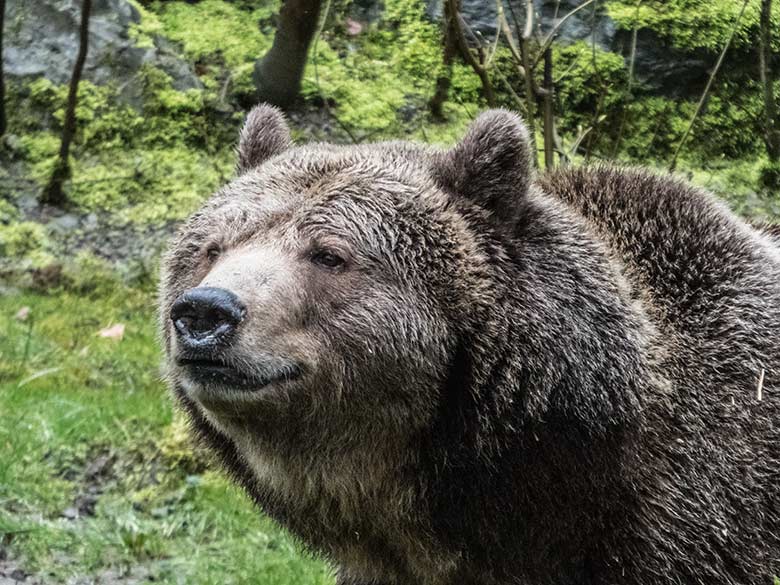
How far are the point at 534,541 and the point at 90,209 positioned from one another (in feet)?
24.0

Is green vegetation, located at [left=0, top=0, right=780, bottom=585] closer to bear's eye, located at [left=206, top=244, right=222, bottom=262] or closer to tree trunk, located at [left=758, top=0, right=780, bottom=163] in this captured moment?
tree trunk, located at [left=758, top=0, right=780, bottom=163]

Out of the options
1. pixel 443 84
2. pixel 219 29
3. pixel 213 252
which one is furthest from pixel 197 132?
pixel 213 252

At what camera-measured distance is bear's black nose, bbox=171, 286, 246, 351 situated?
10.8 ft

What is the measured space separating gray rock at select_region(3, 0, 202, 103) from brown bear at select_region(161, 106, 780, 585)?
273 inches

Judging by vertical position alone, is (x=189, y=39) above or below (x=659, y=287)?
below

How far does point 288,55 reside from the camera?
8.88 m

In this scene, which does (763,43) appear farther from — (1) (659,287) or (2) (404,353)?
(2) (404,353)

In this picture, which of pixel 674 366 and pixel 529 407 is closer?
pixel 529 407

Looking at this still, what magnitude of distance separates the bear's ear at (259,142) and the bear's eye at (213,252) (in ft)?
1.93

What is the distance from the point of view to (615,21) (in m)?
9.84

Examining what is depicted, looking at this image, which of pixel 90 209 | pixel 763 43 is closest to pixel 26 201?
pixel 90 209

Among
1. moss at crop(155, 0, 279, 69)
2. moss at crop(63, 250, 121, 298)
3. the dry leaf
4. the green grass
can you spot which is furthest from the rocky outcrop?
the green grass

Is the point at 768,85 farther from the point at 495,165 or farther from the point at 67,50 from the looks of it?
the point at 67,50

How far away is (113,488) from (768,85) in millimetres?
6054
